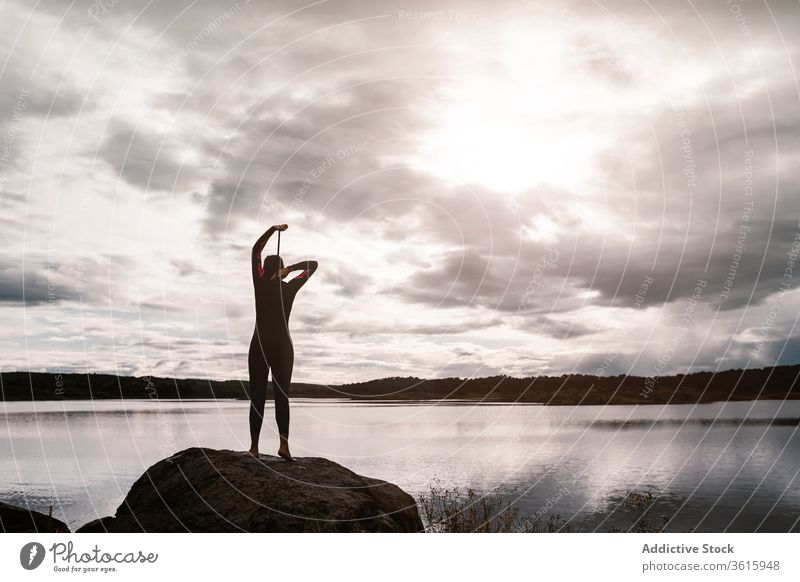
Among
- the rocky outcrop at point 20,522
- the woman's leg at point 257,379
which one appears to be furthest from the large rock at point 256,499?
the rocky outcrop at point 20,522

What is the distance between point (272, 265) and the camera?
17.0 meters

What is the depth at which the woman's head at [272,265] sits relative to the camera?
17.0 meters

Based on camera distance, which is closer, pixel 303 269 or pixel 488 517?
Result: pixel 303 269

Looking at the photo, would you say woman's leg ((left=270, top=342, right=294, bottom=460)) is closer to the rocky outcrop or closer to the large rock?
the large rock

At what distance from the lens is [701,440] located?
218 ft

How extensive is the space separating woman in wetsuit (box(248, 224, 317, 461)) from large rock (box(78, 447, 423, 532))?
37.5 inches

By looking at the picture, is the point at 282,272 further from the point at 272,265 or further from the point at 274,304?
the point at 274,304

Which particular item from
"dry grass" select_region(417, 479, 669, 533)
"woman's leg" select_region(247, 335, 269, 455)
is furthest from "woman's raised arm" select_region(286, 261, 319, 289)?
"dry grass" select_region(417, 479, 669, 533)

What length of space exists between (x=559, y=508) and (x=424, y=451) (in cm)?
2219

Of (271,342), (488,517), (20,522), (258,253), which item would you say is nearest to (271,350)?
(271,342)

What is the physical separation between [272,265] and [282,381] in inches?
120

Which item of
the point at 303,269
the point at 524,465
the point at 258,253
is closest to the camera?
the point at 258,253

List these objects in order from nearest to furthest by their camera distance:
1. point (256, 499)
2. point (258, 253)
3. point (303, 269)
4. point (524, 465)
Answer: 1. point (256, 499)
2. point (258, 253)
3. point (303, 269)
4. point (524, 465)

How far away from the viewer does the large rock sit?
48.9 ft
